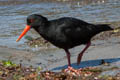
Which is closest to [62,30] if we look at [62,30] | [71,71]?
[62,30]

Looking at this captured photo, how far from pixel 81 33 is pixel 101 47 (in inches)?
54.3

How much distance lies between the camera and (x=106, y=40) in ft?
24.2

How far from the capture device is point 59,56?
639cm

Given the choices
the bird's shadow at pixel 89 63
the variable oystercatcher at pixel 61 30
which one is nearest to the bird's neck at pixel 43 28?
the variable oystercatcher at pixel 61 30

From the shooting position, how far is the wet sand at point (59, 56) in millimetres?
5723

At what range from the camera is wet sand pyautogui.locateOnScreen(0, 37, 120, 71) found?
5.72 meters

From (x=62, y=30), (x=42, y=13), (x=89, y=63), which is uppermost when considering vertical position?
(x=62, y=30)

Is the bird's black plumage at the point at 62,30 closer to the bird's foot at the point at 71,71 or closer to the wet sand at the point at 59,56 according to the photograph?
the bird's foot at the point at 71,71

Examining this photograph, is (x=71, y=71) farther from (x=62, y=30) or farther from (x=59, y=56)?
(x=59, y=56)

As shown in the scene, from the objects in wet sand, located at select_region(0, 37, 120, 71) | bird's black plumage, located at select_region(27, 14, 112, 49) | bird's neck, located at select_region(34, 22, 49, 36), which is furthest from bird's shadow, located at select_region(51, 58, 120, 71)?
bird's neck, located at select_region(34, 22, 49, 36)

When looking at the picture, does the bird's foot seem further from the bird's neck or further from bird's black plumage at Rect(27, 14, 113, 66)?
the bird's neck

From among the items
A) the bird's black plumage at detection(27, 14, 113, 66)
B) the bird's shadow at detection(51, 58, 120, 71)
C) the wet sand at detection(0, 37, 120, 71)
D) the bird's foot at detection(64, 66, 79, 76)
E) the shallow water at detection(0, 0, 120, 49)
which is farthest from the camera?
the shallow water at detection(0, 0, 120, 49)

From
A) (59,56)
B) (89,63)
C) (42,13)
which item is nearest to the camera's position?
(89,63)

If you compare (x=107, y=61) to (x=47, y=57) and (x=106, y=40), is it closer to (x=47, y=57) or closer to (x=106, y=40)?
(x=47, y=57)
